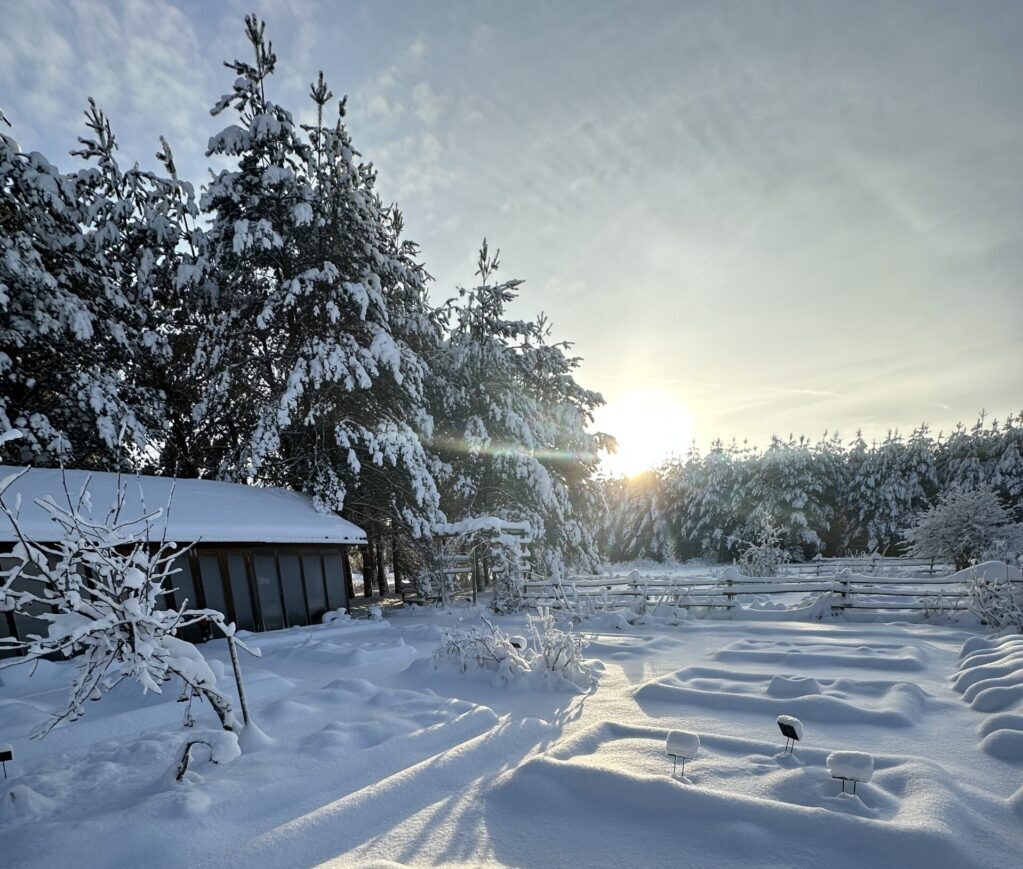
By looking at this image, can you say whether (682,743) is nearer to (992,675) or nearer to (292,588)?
(992,675)

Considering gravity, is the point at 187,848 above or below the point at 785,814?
above

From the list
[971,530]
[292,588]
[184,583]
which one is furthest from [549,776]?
[971,530]

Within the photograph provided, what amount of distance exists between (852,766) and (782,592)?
33.5 ft

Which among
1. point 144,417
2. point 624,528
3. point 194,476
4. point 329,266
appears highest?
point 329,266

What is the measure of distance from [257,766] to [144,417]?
46.0 feet

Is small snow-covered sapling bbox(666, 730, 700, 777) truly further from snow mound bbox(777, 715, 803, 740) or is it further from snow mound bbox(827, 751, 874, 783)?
snow mound bbox(827, 751, 874, 783)

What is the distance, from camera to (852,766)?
3248 millimetres

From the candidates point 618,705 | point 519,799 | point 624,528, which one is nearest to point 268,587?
point 618,705

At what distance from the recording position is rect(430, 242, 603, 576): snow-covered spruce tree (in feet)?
57.9

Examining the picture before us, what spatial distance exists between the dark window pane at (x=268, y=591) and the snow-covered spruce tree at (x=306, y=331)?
2715 mm

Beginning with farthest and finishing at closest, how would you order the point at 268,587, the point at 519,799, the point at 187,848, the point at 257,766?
the point at 268,587
the point at 257,766
the point at 519,799
the point at 187,848

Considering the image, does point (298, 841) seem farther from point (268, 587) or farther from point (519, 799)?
point (268, 587)

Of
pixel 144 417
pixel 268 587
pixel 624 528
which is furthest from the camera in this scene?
pixel 624 528

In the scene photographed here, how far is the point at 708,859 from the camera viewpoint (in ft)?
9.59
